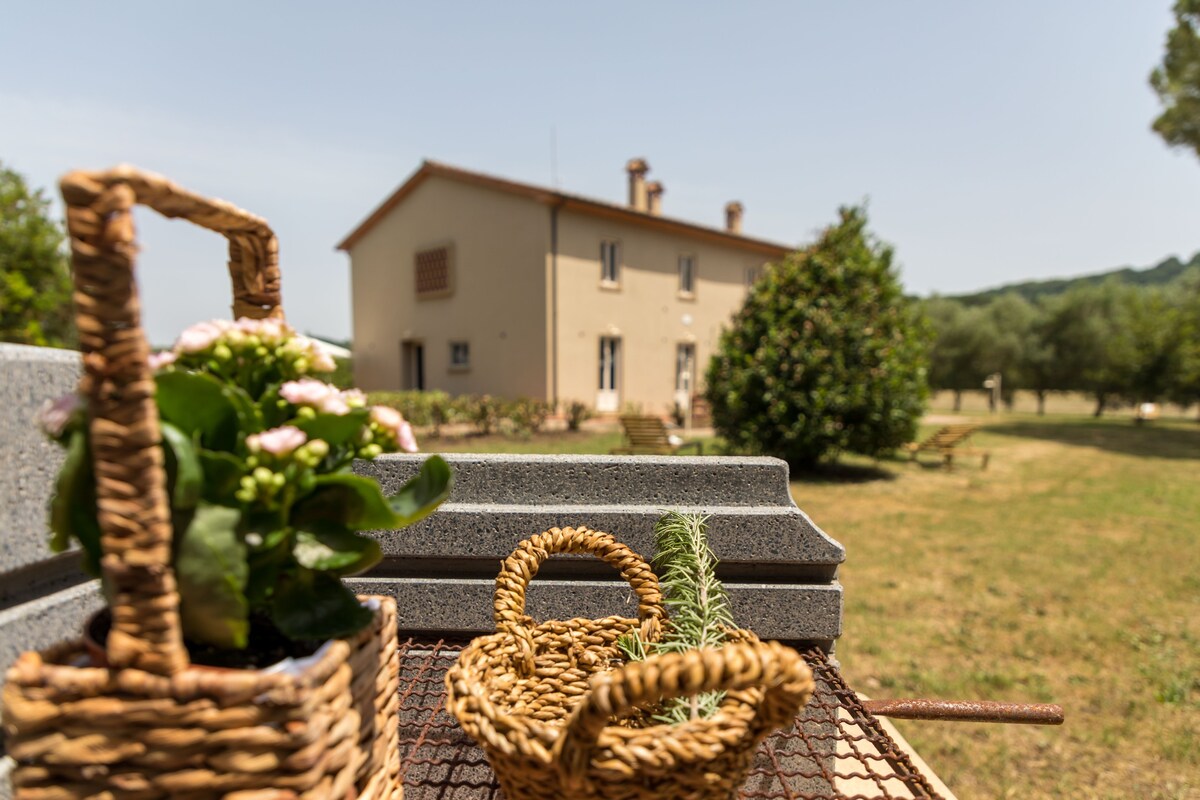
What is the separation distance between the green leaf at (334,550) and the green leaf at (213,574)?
7 cm

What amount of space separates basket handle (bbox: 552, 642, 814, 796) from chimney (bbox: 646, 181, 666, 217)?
22.4 meters

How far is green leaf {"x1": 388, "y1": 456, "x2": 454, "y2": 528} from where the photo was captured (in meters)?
0.80

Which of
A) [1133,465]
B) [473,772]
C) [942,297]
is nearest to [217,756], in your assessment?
[473,772]

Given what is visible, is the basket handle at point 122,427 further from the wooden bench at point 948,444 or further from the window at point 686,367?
the window at point 686,367

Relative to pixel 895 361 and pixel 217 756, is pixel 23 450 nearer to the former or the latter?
pixel 217 756

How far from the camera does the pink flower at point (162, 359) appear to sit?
2.43 feet

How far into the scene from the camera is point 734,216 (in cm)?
2525

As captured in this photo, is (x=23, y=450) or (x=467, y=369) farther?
(x=467, y=369)

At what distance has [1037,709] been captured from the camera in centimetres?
155

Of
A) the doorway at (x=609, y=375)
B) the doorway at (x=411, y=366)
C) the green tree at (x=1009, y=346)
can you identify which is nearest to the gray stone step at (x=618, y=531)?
the doorway at (x=609, y=375)

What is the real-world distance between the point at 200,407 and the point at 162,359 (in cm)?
8

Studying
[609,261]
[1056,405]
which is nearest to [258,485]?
[609,261]

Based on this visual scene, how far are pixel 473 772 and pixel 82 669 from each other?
1.09 meters

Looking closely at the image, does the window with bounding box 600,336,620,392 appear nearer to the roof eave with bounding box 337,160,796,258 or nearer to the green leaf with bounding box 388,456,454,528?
the roof eave with bounding box 337,160,796,258
